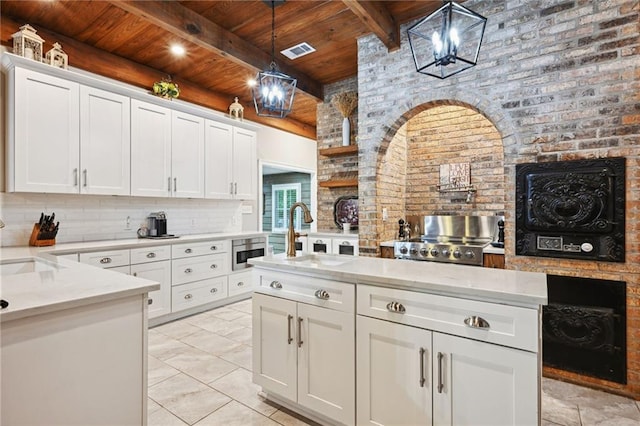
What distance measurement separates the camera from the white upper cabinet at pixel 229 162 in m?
4.54

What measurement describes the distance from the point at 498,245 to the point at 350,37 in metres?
2.83

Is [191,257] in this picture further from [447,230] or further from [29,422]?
[447,230]

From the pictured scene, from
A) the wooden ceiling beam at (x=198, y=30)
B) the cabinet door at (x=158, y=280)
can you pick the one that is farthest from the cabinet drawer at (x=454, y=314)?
the wooden ceiling beam at (x=198, y=30)

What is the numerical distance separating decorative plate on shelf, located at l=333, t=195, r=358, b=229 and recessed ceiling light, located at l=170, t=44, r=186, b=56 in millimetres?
2821

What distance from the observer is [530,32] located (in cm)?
278

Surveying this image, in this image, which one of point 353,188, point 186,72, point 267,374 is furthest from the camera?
point 353,188

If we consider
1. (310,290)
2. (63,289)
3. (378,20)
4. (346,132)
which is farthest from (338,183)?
(63,289)

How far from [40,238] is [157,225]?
1.14m

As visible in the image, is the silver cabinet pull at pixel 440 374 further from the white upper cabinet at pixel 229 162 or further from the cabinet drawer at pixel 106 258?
the white upper cabinet at pixel 229 162

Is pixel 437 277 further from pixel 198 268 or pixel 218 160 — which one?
pixel 218 160

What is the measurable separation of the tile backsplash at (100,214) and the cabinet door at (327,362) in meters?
2.97

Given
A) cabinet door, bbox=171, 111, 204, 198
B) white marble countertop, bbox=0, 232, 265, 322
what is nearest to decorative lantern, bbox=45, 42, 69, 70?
cabinet door, bbox=171, 111, 204, 198

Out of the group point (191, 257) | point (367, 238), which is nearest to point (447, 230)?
point (367, 238)

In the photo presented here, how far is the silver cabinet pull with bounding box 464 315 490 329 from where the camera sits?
4.73 ft
